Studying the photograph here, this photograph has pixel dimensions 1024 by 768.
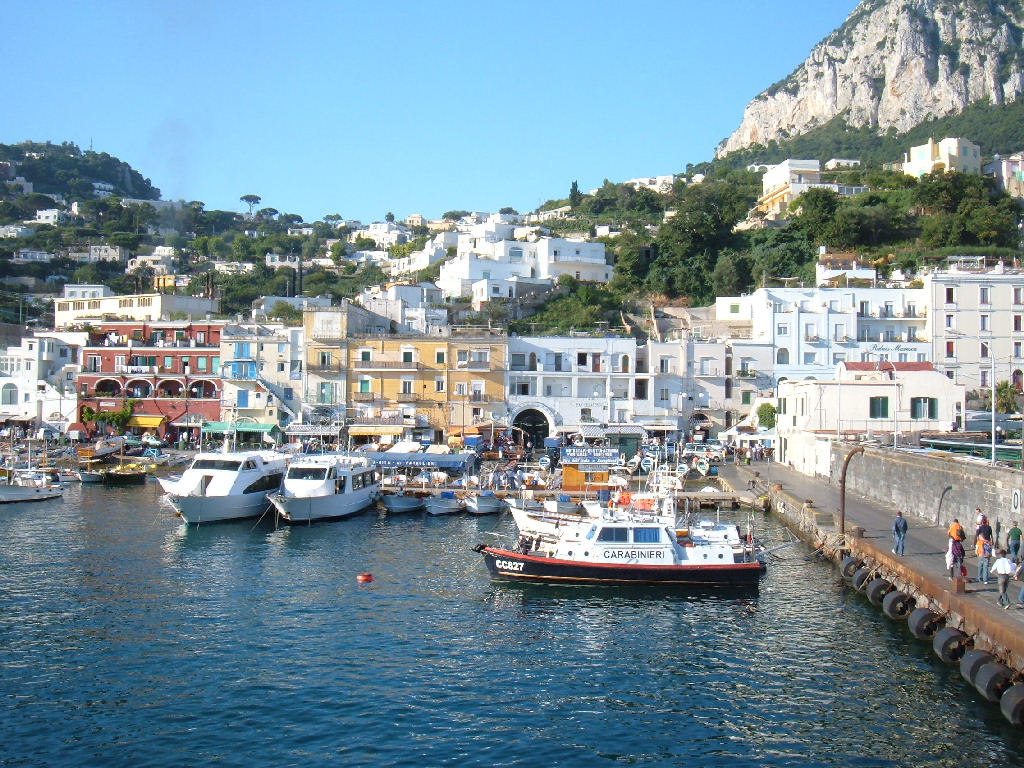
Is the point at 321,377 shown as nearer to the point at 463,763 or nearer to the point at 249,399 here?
the point at 249,399

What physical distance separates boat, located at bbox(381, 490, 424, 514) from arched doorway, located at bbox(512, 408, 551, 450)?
1932cm

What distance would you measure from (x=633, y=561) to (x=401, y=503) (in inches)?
734

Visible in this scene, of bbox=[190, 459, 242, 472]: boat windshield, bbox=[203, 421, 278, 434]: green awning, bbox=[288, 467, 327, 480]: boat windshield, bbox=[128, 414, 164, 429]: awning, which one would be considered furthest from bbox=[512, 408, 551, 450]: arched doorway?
bbox=[128, 414, 164, 429]: awning

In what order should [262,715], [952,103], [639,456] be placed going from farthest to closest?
→ [952,103] < [639,456] < [262,715]

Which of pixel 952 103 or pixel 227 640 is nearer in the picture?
pixel 227 640

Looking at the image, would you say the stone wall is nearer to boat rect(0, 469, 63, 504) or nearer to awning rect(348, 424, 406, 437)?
awning rect(348, 424, 406, 437)

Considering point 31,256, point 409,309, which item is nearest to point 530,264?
point 409,309

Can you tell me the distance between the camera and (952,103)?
455 feet

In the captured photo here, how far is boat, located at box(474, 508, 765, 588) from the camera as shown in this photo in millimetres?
27625

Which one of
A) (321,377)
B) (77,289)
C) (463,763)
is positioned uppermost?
(77,289)

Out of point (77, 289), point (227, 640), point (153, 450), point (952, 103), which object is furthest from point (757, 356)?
point (952, 103)

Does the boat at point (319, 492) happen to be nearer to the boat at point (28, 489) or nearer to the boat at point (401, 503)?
the boat at point (401, 503)

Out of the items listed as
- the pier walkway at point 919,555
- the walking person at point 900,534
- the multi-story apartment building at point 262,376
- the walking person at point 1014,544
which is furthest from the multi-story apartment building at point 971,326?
the multi-story apartment building at point 262,376

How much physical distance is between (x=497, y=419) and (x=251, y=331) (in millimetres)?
19970
